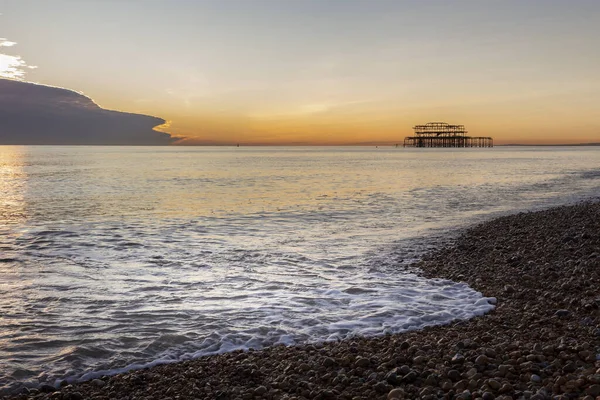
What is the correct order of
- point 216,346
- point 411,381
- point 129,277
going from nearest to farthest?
point 411,381 → point 216,346 → point 129,277

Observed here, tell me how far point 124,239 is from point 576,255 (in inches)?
522

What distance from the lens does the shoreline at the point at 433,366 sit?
5.03 meters

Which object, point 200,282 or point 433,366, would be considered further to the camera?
point 200,282

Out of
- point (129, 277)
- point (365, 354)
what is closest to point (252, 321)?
point (365, 354)

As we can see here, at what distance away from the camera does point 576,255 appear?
11.4 m

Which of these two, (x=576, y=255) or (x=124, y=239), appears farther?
(x=124, y=239)

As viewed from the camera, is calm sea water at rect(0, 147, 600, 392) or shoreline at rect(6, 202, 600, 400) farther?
calm sea water at rect(0, 147, 600, 392)

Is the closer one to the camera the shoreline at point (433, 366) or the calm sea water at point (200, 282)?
the shoreline at point (433, 366)

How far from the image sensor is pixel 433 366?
5.60 meters

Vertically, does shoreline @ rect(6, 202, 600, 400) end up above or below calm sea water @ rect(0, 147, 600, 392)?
above

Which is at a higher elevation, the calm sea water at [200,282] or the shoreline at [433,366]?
the shoreline at [433,366]

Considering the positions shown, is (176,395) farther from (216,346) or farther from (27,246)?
(27,246)

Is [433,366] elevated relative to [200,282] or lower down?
elevated

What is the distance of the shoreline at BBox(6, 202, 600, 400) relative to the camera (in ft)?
16.5
